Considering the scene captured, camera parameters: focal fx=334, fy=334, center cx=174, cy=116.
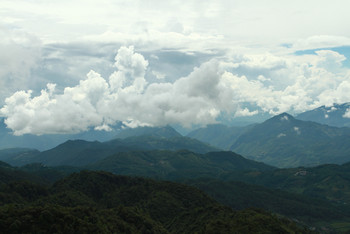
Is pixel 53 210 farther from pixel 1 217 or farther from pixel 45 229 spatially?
pixel 1 217

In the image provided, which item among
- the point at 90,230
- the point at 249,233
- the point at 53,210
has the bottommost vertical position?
the point at 249,233

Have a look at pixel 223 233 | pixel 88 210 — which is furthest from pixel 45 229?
pixel 223 233

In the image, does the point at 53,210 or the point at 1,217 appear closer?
the point at 1,217

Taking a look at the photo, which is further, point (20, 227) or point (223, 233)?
point (223, 233)

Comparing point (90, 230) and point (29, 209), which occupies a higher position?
point (29, 209)

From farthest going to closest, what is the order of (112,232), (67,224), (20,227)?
(112,232) → (67,224) → (20,227)

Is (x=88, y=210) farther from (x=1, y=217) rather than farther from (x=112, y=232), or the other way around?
(x=1, y=217)

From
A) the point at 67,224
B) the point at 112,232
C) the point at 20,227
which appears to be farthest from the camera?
the point at 112,232

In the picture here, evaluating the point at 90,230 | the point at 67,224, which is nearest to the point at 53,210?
the point at 67,224
